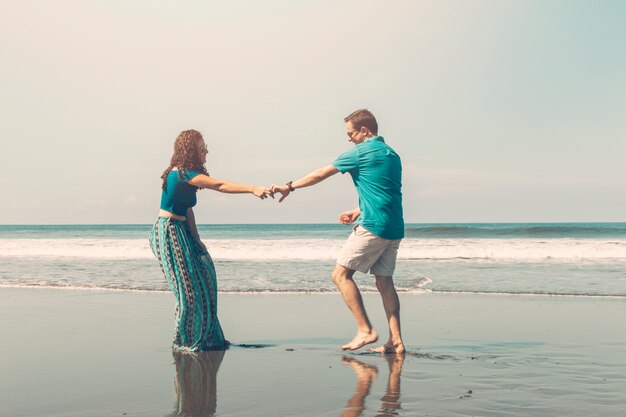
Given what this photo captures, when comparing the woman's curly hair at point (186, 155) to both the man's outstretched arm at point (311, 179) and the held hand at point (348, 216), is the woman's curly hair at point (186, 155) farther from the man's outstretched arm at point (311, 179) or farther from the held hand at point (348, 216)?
the held hand at point (348, 216)

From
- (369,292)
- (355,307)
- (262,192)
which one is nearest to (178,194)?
(262,192)

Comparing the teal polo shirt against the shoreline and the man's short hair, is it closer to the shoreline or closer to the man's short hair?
the man's short hair

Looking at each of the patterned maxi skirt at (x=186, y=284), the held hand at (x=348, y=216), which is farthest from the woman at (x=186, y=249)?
the held hand at (x=348, y=216)

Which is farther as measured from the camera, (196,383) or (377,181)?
(377,181)

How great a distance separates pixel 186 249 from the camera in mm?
5445

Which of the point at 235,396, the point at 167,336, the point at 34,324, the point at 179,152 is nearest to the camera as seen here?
the point at 235,396

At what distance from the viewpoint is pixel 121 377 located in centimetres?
452

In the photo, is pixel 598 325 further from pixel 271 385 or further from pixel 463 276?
pixel 463 276

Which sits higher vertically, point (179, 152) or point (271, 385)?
point (179, 152)

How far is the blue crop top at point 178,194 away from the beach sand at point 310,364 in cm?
117

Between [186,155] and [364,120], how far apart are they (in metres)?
1.45

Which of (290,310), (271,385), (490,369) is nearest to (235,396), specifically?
(271,385)

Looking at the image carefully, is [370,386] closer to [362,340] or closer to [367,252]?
[362,340]

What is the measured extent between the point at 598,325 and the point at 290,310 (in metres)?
3.42
